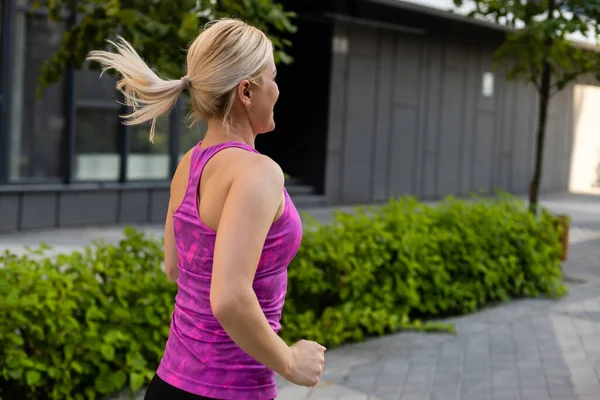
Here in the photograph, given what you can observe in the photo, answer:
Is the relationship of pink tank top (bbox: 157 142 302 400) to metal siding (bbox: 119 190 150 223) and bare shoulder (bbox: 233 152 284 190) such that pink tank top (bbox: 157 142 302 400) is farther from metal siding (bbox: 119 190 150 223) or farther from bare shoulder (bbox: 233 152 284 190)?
metal siding (bbox: 119 190 150 223)

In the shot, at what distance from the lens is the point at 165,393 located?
7.29ft

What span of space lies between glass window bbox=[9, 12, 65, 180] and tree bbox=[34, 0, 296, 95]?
691cm

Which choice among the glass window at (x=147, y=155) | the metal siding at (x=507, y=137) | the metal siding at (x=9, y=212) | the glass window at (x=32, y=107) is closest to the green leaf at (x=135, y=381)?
the metal siding at (x=9, y=212)

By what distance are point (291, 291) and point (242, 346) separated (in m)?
4.40

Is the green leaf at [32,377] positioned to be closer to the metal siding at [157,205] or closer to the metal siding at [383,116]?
the metal siding at [157,205]

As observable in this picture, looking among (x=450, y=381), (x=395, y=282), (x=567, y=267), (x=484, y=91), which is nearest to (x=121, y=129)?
(x=567, y=267)

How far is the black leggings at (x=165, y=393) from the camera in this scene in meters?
2.17

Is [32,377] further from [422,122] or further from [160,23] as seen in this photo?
[422,122]

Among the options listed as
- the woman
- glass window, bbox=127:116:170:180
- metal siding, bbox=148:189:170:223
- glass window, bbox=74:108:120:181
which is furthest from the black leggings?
metal siding, bbox=148:189:170:223

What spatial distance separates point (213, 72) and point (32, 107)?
11.3 meters

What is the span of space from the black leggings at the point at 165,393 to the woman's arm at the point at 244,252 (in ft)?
0.79

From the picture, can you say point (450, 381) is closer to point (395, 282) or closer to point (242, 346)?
point (395, 282)

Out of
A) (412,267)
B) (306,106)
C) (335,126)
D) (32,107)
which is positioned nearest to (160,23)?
(412,267)

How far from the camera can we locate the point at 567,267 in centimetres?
1098
